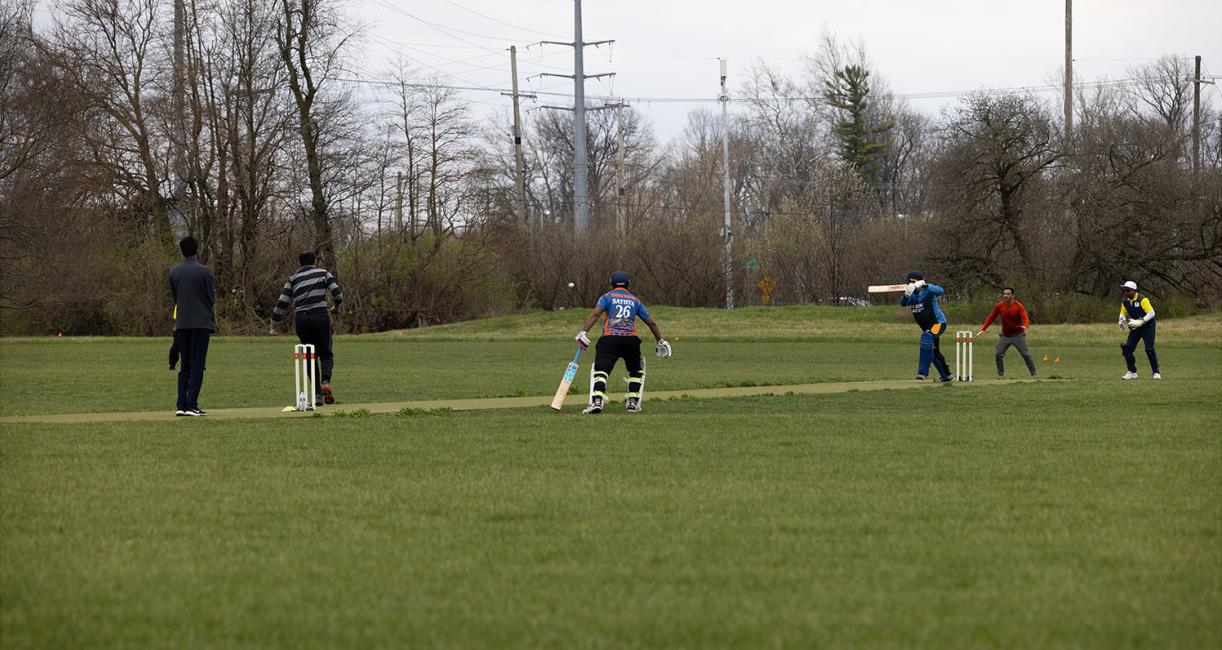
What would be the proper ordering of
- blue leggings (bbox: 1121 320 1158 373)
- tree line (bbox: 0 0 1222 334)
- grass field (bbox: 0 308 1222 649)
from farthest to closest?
tree line (bbox: 0 0 1222 334)
blue leggings (bbox: 1121 320 1158 373)
grass field (bbox: 0 308 1222 649)

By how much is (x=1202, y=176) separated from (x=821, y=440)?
52.3 m

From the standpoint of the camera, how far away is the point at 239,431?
14.5 m

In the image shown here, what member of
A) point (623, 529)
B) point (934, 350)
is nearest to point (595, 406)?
point (623, 529)

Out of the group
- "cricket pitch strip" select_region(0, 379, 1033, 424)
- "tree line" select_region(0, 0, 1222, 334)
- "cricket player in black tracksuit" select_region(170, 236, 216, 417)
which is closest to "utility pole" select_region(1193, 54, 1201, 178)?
"tree line" select_region(0, 0, 1222, 334)

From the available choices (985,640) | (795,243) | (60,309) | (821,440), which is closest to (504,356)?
(821,440)

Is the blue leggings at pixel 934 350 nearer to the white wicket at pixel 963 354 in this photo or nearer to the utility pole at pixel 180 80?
the white wicket at pixel 963 354

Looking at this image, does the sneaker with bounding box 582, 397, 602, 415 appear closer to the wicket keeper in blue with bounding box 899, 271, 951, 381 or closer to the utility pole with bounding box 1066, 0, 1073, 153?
the wicket keeper in blue with bounding box 899, 271, 951, 381

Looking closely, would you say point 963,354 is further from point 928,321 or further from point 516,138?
point 516,138

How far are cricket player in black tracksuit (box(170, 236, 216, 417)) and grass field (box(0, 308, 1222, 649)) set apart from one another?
1.48 m

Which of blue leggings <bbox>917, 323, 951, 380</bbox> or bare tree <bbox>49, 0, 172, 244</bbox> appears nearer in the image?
blue leggings <bbox>917, 323, 951, 380</bbox>

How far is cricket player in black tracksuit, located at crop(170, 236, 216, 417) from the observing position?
16516mm

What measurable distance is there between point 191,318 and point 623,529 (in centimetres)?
986

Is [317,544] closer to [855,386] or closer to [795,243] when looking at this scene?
[855,386]

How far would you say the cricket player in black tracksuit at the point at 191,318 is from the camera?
54.2ft
